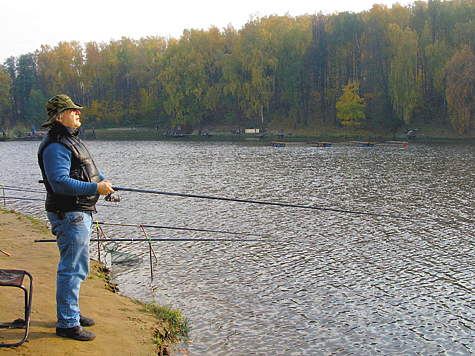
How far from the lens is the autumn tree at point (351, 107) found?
6359cm

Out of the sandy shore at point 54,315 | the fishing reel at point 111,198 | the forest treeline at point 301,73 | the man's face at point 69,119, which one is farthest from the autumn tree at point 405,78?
the man's face at point 69,119

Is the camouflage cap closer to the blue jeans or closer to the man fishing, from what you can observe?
the man fishing

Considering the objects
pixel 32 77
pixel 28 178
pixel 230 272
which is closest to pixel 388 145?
pixel 28 178

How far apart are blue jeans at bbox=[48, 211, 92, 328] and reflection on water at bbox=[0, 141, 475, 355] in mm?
2181

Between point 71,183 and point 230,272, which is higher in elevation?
point 71,183

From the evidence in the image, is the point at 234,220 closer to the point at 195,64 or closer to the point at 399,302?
the point at 399,302

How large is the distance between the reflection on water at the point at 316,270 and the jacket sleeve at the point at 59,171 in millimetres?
3037

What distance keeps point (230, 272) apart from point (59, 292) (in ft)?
17.4

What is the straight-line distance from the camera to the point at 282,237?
1258cm

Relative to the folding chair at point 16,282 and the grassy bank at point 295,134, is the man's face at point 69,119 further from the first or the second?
the grassy bank at point 295,134

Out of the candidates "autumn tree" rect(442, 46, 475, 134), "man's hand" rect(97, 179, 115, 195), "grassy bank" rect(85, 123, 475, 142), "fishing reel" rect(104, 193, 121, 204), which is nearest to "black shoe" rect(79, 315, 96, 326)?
"fishing reel" rect(104, 193, 121, 204)

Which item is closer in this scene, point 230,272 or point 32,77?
point 230,272

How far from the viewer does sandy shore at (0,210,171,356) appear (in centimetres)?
474

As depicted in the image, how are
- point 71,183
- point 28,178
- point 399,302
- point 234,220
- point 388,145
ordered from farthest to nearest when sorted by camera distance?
point 388,145, point 28,178, point 234,220, point 399,302, point 71,183
